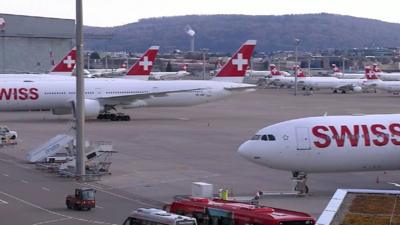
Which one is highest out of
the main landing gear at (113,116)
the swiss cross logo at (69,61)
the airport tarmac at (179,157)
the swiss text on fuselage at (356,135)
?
the swiss cross logo at (69,61)

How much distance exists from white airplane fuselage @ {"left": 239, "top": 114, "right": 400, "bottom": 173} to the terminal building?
10621 cm

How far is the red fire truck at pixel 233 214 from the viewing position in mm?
23312

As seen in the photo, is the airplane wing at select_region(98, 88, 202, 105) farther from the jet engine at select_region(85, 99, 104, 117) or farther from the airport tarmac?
the airport tarmac

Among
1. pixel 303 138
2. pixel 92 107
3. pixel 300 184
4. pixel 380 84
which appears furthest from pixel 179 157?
pixel 380 84

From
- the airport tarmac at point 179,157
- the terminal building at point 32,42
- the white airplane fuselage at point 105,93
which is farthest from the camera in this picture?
the terminal building at point 32,42

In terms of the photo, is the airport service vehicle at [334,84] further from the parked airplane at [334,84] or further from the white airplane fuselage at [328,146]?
the white airplane fuselage at [328,146]

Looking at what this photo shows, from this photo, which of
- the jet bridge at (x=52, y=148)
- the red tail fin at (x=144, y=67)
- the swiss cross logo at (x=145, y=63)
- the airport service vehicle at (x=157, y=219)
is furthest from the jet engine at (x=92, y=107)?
the airport service vehicle at (x=157, y=219)

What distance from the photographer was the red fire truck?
2331cm

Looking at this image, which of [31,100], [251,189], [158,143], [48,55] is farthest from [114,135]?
[48,55]

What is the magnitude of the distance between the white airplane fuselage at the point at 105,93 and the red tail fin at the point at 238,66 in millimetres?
Answer: 1568

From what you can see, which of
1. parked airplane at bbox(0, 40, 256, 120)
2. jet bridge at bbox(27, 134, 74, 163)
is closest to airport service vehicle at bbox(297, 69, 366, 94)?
parked airplane at bbox(0, 40, 256, 120)

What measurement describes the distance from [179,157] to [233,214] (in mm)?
24965

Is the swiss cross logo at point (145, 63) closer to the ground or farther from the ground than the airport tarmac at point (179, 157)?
farther from the ground

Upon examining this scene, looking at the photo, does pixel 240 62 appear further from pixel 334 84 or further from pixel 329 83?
pixel 329 83
